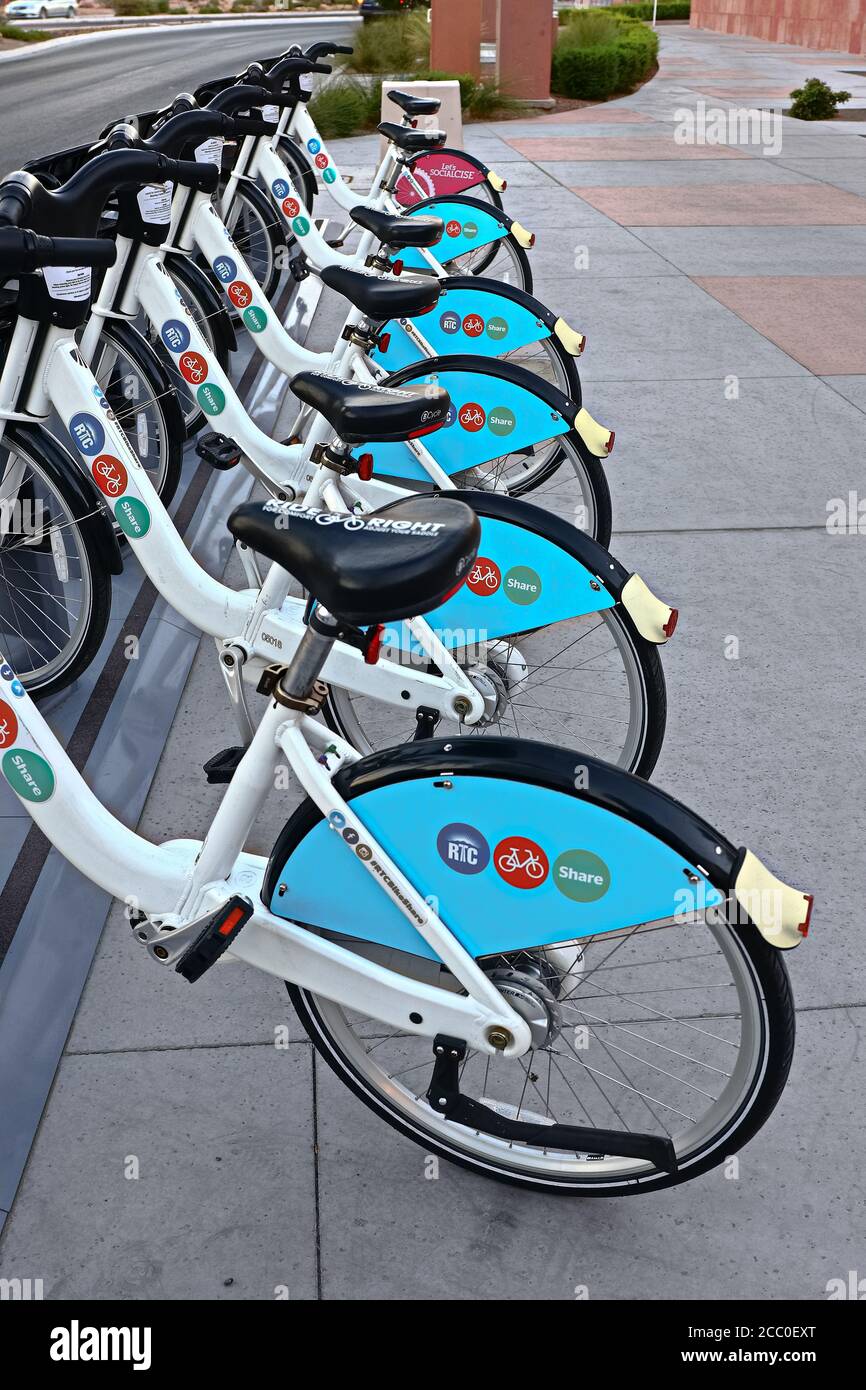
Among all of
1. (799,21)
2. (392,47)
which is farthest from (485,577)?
(799,21)

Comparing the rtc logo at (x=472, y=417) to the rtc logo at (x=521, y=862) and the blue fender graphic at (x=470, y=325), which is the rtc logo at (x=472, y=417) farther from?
the rtc logo at (x=521, y=862)

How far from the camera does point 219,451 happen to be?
3406 mm

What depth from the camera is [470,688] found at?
3.03 m

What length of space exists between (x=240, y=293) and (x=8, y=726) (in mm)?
2508

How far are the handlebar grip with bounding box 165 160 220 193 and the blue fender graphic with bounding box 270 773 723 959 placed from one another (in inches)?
74.1

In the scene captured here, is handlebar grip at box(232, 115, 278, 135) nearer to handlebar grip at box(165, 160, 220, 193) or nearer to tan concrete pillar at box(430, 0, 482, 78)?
handlebar grip at box(165, 160, 220, 193)

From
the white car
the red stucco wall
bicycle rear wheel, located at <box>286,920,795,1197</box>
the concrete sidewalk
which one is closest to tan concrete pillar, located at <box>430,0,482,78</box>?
→ the concrete sidewalk

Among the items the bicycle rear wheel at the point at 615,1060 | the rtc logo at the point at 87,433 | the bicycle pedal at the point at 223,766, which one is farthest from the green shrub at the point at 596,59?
the bicycle rear wheel at the point at 615,1060

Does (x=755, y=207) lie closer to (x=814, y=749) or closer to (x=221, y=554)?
(x=221, y=554)

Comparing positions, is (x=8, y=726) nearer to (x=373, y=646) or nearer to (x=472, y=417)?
(x=373, y=646)

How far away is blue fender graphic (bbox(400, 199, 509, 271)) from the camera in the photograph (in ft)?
19.1
